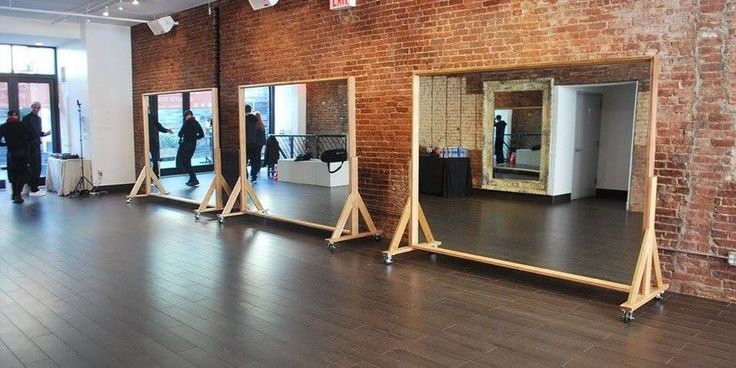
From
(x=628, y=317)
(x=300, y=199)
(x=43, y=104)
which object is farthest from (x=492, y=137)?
(x=43, y=104)

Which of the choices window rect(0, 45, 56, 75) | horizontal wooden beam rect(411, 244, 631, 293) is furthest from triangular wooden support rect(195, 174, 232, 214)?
window rect(0, 45, 56, 75)

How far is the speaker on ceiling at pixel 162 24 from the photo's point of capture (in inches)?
383

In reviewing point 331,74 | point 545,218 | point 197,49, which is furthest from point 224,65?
point 545,218

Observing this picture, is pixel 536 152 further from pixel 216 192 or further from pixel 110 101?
pixel 110 101

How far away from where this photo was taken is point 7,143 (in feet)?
32.6

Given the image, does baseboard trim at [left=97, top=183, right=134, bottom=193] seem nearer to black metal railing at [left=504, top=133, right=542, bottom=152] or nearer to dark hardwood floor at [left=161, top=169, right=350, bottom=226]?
dark hardwood floor at [left=161, top=169, right=350, bottom=226]

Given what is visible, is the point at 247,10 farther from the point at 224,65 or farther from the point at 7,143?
the point at 7,143

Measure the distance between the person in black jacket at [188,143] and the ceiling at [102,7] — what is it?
1702 millimetres

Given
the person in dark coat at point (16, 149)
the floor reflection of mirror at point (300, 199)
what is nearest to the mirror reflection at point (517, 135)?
the floor reflection of mirror at point (300, 199)

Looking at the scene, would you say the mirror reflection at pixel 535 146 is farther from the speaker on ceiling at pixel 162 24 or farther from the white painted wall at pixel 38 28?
the white painted wall at pixel 38 28

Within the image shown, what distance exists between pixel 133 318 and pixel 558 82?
8159mm

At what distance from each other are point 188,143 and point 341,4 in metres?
4.33

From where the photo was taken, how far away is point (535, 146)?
1047cm

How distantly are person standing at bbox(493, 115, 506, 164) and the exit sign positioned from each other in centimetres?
498
